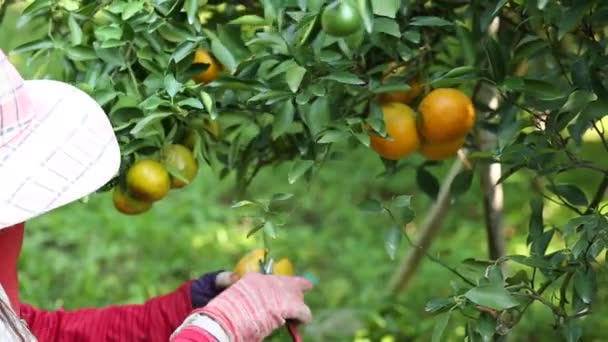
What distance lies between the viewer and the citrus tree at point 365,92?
1420 millimetres

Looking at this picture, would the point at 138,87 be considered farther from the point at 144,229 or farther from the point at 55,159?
the point at 144,229

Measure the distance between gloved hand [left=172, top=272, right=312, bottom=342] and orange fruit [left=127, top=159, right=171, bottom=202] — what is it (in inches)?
8.0

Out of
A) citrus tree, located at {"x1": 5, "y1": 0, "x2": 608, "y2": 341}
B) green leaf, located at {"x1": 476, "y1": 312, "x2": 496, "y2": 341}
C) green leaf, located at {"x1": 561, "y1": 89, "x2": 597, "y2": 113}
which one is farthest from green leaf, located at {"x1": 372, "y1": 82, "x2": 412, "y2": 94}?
green leaf, located at {"x1": 476, "y1": 312, "x2": 496, "y2": 341}

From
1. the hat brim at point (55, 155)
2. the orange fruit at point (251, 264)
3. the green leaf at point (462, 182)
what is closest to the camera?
the hat brim at point (55, 155)

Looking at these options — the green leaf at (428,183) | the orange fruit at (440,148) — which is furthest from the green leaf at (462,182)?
the orange fruit at (440,148)

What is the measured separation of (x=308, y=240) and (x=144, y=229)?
22.5 inches

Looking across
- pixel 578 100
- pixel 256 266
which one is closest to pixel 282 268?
pixel 256 266

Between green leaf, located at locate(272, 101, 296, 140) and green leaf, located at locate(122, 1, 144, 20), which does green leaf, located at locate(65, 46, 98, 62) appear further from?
green leaf, located at locate(272, 101, 296, 140)

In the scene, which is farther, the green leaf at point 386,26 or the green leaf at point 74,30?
the green leaf at point 74,30

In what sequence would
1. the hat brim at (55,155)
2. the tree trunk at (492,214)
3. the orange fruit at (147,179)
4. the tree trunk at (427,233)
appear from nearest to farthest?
the hat brim at (55,155), the orange fruit at (147,179), the tree trunk at (492,214), the tree trunk at (427,233)

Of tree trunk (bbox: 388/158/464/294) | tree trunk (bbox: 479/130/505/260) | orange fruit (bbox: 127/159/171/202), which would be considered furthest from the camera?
tree trunk (bbox: 388/158/464/294)

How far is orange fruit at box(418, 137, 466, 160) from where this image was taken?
1.64 metres

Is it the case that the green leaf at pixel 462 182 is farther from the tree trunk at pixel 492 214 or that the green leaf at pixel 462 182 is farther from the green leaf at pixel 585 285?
the green leaf at pixel 585 285

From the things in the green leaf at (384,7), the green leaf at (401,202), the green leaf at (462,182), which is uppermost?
the green leaf at (384,7)
